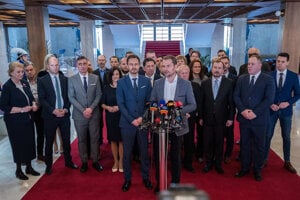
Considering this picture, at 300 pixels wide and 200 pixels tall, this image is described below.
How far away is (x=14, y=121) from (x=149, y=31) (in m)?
15.2

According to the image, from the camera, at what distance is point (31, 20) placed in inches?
276

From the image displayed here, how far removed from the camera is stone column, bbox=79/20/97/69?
1158 centimetres

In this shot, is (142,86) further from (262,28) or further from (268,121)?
(262,28)

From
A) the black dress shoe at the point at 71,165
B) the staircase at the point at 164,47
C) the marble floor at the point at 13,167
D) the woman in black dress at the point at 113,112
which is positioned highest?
the staircase at the point at 164,47

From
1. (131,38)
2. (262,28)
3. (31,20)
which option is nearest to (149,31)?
(131,38)

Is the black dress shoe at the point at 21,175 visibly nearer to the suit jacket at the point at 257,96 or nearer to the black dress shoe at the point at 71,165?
the black dress shoe at the point at 71,165

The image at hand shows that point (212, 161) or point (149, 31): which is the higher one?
point (149, 31)

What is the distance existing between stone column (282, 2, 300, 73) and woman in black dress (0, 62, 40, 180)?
6426 millimetres

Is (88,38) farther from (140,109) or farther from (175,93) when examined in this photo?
(175,93)

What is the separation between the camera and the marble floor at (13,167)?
3.19 m

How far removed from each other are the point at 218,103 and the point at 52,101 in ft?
7.19

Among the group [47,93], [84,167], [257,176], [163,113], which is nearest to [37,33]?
[47,93]

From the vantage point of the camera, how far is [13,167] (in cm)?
390

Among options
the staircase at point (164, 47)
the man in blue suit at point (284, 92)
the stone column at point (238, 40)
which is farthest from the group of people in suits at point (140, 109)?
the staircase at point (164, 47)
